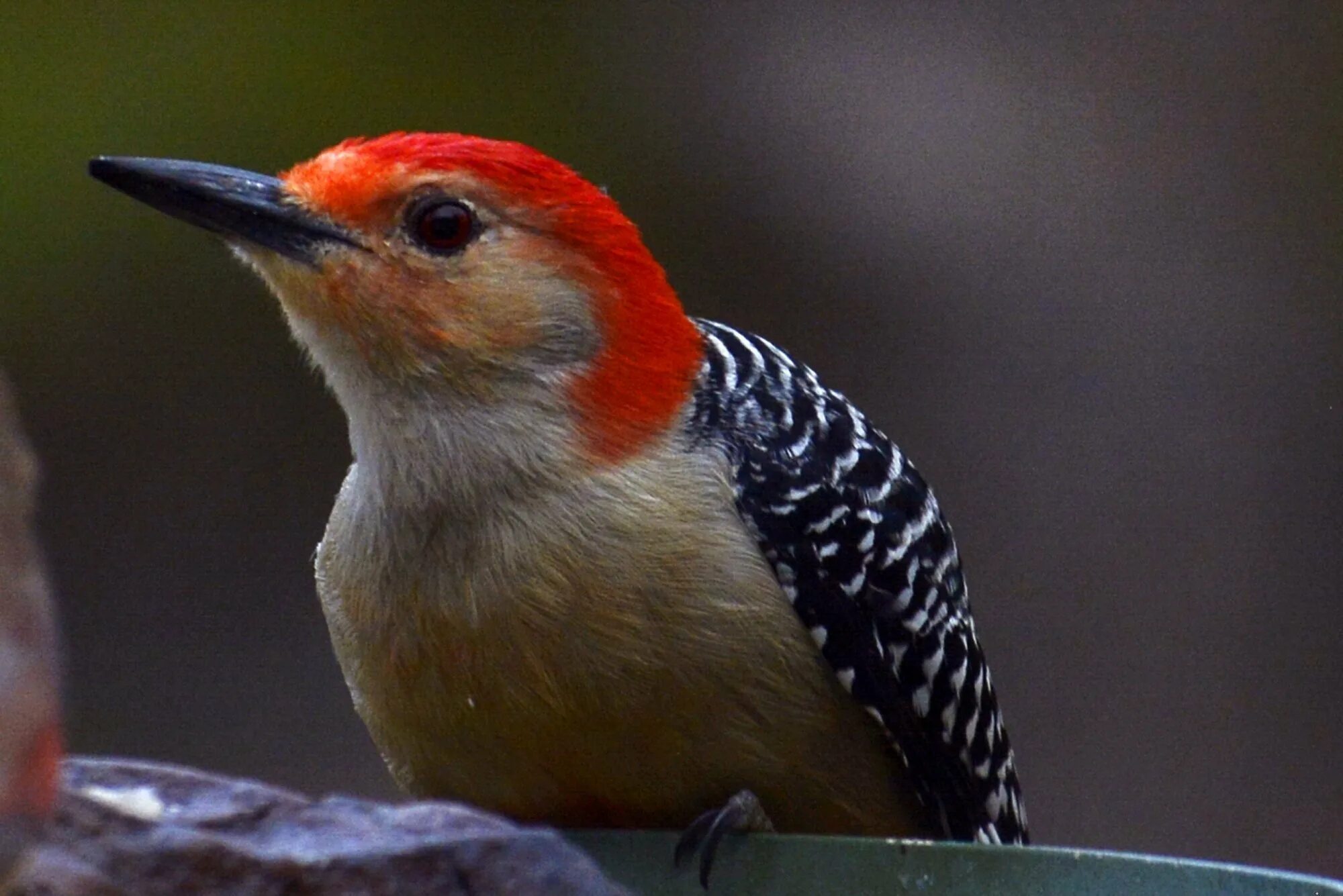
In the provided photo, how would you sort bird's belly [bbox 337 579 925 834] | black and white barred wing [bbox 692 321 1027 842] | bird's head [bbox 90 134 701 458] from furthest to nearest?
black and white barred wing [bbox 692 321 1027 842], bird's head [bbox 90 134 701 458], bird's belly [bbox 337 579 925 834]

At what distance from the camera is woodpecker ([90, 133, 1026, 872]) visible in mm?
3184

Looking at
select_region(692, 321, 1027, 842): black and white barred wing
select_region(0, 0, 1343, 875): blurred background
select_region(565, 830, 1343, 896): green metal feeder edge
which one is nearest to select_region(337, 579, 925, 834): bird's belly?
select_region(692, 321, 1027, 842): black and white barred wing

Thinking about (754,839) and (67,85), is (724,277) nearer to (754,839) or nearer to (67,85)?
(67,85)

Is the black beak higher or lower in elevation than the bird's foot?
higher

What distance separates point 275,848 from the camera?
6.22ft

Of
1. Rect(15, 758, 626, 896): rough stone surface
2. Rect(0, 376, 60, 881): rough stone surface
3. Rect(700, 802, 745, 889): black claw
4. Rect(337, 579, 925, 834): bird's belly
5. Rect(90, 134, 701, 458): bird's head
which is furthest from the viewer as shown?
Rect(90, 134, 701, 458): bird's head

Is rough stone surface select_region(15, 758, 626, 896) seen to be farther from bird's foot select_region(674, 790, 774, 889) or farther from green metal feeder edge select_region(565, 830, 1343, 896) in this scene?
bird's foot select_region(674, 790, 774, 889)

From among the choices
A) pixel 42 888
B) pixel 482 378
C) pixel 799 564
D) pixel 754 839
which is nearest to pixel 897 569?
pixel 799 564

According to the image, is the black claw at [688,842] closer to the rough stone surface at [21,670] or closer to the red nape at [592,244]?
the red nape at [592,244]

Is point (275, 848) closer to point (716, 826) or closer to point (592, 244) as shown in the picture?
point (716, 826)

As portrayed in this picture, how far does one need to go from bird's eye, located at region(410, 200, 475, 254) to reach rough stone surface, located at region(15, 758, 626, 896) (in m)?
1.49

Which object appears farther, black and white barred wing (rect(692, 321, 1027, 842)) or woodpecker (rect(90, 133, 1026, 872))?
black and white barred wing (rect(692, 321, 1027, 842))

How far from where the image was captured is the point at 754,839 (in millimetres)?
2639

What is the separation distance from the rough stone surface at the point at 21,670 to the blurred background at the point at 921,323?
17.8 ft
